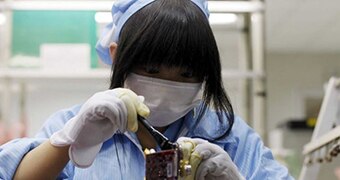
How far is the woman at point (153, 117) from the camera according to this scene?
779mm

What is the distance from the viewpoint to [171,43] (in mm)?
887

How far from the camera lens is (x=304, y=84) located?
6.13 meters

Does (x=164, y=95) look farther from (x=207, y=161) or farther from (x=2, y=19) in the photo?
(x=2, y=19)

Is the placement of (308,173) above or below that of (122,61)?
below

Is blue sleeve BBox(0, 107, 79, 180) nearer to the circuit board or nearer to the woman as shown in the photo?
the woman

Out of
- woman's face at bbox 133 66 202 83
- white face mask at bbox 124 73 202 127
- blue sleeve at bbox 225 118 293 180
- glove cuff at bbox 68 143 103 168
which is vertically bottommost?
blue sleeve at bbox 225 118 293 180

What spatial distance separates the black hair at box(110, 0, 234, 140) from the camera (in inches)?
35.1

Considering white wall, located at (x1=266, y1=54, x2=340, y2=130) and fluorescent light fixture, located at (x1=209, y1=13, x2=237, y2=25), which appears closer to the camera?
fluorescent light fixture, located at (x1=209, y1=13, x2=237, y2=25)

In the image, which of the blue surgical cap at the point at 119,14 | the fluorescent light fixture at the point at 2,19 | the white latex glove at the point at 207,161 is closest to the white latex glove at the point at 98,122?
the white latex glove at the point at 207,161

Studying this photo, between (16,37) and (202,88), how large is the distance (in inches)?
58.6

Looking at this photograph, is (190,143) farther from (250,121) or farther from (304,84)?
(304,84)

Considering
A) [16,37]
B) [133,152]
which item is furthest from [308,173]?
[16,37]

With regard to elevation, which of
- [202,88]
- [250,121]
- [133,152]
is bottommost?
[250,121]

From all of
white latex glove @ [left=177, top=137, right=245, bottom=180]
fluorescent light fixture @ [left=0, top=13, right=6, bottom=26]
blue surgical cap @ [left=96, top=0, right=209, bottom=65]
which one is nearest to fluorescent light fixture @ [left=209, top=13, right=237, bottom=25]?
fluorescent light fixture @ [left=0, top=13, right=6, bottom=26]
